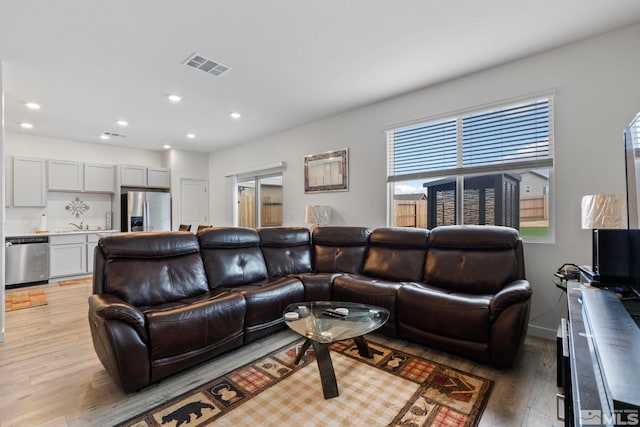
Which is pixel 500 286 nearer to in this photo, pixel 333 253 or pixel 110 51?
pixel 333 253

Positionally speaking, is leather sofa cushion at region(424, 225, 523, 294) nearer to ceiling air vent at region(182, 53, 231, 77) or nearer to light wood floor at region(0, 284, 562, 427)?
light wood floor at region(0, 284, 562, 427)

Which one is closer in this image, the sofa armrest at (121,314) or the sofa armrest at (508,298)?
the sofa armrest at (121,314)

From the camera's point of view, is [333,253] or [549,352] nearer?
[549,352]

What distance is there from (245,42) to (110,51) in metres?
1.29

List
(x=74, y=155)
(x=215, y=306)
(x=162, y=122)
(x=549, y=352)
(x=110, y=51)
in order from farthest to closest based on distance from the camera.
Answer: (x=74, y=155) → (x=162, y=122) → (x=110, y=51) → (x=549, y=352) → (x=215, y=306)

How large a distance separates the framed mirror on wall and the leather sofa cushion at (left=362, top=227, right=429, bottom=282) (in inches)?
48.4

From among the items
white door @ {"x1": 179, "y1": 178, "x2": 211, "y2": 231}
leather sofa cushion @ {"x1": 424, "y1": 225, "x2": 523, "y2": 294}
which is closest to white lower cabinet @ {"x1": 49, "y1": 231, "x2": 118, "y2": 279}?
white door @ {"x1": 179, "y1": 178, "x2": 211, "y2": 231}

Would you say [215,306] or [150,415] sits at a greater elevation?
[215,306]

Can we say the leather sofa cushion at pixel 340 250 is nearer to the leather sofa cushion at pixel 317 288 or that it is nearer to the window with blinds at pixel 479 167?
the leather sofa cushion at pixel 317 288

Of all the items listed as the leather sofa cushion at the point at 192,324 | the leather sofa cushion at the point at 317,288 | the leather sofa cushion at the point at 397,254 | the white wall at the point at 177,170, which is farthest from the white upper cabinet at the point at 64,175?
the leather sofa cushion at the point at 397,254

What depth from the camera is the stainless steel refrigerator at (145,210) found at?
19.9ft

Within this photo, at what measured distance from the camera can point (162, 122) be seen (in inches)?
191

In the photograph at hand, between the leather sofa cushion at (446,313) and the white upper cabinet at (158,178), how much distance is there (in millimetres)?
6132

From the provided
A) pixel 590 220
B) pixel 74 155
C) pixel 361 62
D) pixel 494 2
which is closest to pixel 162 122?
pixel 74 155
